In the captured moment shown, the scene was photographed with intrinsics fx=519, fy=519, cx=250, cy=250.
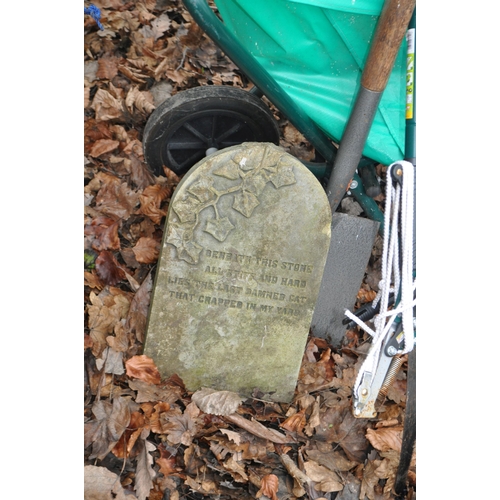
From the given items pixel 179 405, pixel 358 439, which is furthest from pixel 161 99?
pixel 358 439

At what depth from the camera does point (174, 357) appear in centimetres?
230

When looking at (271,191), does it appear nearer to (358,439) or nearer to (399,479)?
(358,439)

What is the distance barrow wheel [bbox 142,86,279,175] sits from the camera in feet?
8.15

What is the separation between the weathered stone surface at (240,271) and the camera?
2127mm

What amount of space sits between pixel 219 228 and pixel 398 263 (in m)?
0.86

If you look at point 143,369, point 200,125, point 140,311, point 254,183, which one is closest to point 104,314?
point 140,311

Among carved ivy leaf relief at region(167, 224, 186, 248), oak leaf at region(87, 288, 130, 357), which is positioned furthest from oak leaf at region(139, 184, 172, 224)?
carved ivy leaf relief at region(167, 224, 186, 248)

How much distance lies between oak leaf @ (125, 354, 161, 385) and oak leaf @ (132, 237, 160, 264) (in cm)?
53

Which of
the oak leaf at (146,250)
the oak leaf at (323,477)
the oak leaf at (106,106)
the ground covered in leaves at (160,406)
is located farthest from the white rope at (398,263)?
the oak leaf at (106,106)

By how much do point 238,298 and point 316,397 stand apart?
25.7 inches

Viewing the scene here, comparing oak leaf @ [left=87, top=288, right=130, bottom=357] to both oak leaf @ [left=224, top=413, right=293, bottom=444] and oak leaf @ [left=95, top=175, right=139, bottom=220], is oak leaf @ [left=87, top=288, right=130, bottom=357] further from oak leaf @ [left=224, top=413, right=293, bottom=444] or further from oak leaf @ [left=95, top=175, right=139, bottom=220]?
oak leaf @ [left=224, top=413, right=293, bottom=444]

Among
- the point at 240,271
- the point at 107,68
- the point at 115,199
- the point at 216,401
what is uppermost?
the point at 107,68

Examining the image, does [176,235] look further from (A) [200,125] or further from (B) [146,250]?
(A) [200,125]

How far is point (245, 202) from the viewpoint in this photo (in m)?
2.14
